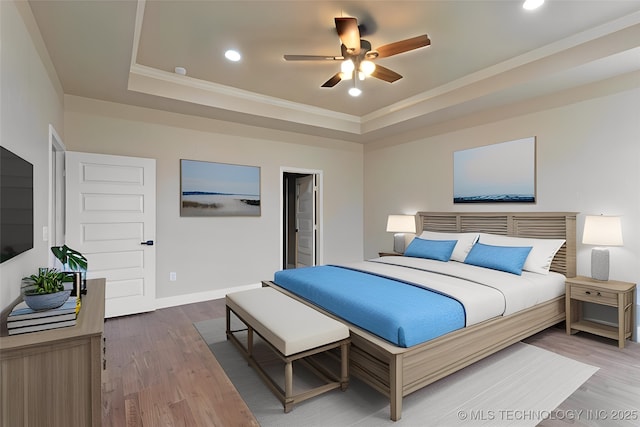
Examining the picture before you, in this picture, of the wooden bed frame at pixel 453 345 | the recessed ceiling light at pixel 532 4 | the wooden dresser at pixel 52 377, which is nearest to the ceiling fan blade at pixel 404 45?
the recessed ceiling light at pixel 532 4

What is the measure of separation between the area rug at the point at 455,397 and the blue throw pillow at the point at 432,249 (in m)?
1.47

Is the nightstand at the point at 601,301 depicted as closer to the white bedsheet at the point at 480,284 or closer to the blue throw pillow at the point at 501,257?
the white bedsheet at the point at 480,284

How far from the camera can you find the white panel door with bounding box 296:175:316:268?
5.96m

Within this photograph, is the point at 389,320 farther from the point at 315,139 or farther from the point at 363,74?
the point at 315,139

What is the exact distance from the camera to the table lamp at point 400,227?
16.9 feet

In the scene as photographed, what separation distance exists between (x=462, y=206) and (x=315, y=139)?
8.77 feet

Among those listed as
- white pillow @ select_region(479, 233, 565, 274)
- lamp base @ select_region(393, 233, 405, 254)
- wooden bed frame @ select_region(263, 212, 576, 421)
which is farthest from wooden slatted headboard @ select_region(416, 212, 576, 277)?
lamp base @ select_region(393, 233, 405, 254)

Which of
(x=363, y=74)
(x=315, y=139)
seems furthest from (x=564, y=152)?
(x=315, y=139)

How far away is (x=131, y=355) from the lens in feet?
9.46

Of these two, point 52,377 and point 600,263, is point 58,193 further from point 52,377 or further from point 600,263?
point 600,263

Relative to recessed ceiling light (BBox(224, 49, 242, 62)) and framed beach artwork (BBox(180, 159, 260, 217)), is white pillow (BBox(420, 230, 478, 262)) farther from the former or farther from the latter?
recessed ceiling light (BBox(224, 49, 242, 62))

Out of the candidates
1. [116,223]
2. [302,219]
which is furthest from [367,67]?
[302,219]

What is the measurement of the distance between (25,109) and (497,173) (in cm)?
475

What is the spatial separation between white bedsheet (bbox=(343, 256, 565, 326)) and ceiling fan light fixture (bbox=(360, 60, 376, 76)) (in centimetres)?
198
